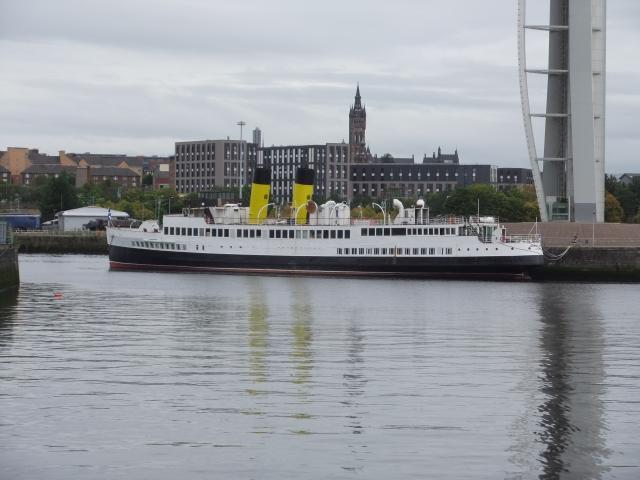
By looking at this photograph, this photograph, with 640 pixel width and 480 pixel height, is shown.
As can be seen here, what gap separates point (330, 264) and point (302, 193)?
7.83 metres

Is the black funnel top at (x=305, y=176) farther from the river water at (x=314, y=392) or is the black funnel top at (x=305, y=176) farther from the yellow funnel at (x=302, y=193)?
the river water at (x=314, y=392)

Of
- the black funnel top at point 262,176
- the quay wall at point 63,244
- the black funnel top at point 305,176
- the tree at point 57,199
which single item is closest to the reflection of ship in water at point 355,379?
the black funnel top at point 305,176

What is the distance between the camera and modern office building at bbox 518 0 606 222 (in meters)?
87.2

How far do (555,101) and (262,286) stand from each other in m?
33.3

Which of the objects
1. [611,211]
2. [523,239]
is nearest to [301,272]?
[523,239]

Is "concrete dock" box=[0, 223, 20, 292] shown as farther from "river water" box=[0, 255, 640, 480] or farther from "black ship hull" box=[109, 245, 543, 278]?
"black ship hull" box=[109, 245, 543, 278]

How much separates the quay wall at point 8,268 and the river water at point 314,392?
19.4ft

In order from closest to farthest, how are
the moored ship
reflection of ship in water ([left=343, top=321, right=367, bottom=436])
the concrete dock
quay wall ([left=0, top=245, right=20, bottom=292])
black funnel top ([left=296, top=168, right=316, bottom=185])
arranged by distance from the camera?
reflection of ship in water ([left=343, top=321, right=367, bottom=436]) → quay wall ([left=0, top=245, right=20, bottom=292]) → the concrete dock → the moored ship → black funnel top ([left=296, top=168, right=316, bottom=185])

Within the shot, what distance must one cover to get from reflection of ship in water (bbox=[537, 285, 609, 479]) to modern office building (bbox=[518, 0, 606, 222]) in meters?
41.9

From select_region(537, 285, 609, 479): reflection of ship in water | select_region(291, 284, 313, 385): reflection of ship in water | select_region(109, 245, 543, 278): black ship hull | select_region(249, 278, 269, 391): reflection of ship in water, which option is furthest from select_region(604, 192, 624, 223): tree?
select_region(537, 285, 609, 479): reflection of ship in water

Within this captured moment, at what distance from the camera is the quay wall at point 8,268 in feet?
182

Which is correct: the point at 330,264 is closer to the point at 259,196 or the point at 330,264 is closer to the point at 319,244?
the point at 319,244

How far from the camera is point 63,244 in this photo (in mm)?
124000

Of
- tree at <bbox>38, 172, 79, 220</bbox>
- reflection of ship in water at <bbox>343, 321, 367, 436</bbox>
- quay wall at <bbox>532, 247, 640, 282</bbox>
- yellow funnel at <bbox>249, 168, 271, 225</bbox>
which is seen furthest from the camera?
tree at <bbox>38, 172, 79, 220</bbox>
